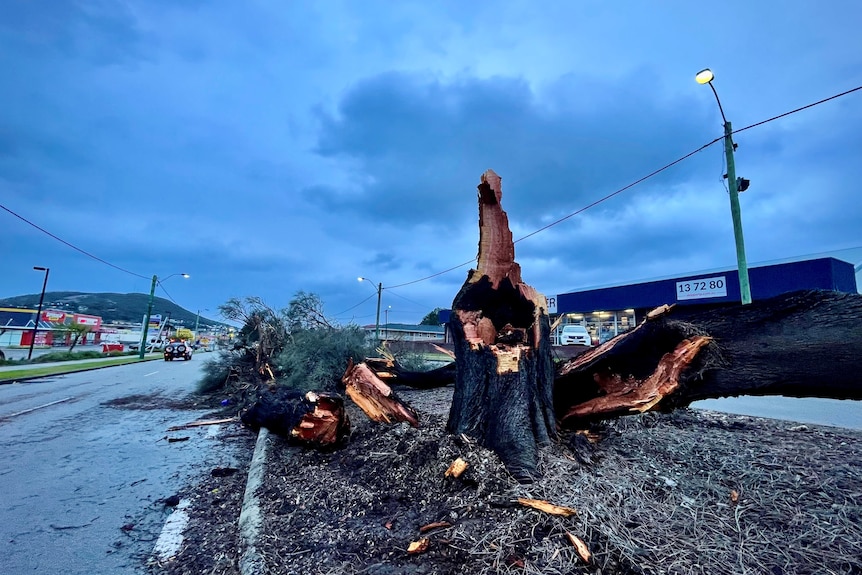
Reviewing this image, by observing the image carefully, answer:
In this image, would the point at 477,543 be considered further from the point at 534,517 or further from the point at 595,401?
the point at 595,401

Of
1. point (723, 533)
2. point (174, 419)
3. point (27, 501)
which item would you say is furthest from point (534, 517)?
point (174, 419)

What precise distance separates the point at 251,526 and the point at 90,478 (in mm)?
2966

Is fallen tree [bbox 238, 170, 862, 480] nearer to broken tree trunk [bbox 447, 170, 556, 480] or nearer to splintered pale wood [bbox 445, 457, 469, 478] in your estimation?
broken tree trunk [bbox 447, 170, 556, 480]

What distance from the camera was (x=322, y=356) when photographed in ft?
29.1

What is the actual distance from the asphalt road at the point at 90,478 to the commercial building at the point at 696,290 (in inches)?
558

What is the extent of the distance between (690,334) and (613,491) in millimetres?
1454

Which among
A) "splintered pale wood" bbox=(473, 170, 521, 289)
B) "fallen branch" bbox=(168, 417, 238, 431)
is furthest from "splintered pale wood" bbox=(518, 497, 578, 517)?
"fallen branch" bbox=(168, 417, 238, 431)

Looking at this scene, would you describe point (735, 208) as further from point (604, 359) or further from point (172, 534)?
point (172, 534)

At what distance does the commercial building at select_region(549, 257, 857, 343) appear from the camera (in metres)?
18.9

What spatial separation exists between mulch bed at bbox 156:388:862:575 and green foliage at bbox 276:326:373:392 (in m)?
3.94

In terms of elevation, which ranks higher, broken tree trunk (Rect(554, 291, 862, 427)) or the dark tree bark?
broken tree trunk (Rect(554, 291, 862, 427))

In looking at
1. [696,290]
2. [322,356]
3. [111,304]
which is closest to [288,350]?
[322,356]

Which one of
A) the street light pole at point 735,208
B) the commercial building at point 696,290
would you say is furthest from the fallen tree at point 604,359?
the commercial building at point 696,290

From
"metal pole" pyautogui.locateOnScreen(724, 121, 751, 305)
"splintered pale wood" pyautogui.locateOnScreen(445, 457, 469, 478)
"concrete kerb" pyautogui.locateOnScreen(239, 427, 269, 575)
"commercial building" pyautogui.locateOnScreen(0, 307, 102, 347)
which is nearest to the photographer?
"concrete kerb" pyautogui.locateOnScreen(239, 427, 269, 575)
